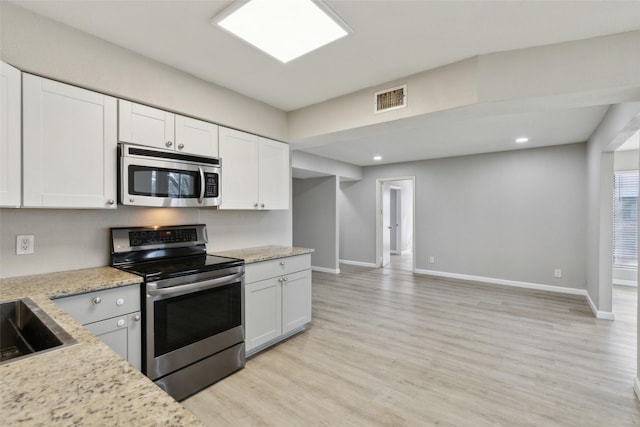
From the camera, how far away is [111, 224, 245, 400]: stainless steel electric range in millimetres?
1979

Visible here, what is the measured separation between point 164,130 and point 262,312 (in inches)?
68.6

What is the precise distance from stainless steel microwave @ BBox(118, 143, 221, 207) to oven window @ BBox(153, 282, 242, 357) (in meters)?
0.73

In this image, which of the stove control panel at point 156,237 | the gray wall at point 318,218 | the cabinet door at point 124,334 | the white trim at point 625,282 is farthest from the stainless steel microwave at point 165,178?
the white trim at point 625,282

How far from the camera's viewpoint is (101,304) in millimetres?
1742

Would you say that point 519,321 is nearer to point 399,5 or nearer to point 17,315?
point 399,5

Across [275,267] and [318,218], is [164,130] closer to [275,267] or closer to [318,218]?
[275,267]

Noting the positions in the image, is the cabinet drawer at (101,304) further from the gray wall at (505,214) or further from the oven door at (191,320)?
the gray wall at (505,214)

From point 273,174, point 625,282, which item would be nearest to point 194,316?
point 273,174

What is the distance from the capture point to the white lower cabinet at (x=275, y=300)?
266 cm

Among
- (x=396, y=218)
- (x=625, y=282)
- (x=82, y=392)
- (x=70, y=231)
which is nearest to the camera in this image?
(x=82, y=392)

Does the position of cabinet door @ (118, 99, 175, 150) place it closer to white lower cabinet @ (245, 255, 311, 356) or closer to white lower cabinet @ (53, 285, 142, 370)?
white lower cabinet @ (53, 285, 142, 370)

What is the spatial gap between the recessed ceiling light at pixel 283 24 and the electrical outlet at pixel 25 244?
5.89ft

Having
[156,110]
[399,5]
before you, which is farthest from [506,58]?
[156,110]

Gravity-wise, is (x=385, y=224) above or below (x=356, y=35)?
below
